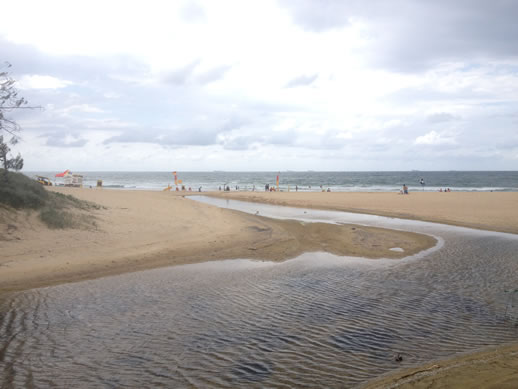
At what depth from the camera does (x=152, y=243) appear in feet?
46.0

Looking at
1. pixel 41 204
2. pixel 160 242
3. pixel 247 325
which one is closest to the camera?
pixel 247 325

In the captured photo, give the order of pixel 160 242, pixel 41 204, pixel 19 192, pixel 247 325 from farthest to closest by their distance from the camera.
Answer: pixel 160 242 → pixel 41 204 → pixel 19 192 → pixel 247 325

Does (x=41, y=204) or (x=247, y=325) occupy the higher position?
(x=41, y=204)

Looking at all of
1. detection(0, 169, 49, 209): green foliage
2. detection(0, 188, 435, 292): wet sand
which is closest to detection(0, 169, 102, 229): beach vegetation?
detection(0, 169, 49, 209): green foliage

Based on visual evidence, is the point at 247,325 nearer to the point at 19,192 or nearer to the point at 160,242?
the point at 160,242

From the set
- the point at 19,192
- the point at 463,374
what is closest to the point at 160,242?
the point at 19,192

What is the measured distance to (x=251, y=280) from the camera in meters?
10.2

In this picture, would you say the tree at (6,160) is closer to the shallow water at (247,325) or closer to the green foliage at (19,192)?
the green foliage at (19,192)

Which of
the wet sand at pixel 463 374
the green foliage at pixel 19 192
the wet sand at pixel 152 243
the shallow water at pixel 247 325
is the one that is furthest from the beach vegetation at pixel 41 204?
the wet sand at pixel 463 374

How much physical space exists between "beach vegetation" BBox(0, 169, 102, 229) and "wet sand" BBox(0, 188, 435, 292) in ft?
1.32

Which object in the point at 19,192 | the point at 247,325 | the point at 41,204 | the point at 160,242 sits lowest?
the point at 247,325

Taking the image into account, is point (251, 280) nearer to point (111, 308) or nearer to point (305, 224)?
point (111, 308)

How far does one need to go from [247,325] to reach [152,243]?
8191 mm

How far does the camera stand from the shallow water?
5.24 meters
